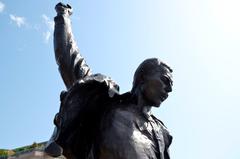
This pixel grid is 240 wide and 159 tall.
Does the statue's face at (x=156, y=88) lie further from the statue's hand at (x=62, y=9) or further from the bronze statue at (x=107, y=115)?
the statue's hand at (x=62, y=9)

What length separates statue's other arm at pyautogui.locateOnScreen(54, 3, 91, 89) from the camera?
13.6 feet

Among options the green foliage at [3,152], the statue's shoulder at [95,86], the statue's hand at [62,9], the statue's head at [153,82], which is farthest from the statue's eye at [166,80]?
the green foliage at [3,152]

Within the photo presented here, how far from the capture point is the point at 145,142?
11.8ft

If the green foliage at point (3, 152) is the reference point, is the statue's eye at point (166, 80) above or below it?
above

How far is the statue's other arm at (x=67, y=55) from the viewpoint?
4.14m

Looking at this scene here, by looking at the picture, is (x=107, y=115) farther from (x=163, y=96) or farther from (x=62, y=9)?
(x=62, y=9)

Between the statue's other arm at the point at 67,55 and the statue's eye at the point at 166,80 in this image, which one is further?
the statue's other arm at the point at 67,55

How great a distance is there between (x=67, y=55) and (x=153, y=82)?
805mm

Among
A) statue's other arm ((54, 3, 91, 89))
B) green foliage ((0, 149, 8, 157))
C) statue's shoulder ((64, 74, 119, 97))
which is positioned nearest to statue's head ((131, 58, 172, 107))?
statue's shoulder ((64, 74, 119, 97))

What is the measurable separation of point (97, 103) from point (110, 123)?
0.78 ft

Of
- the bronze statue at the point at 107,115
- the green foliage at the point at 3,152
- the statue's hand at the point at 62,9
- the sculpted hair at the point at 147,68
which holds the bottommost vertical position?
the green foliage at the point at 3,152

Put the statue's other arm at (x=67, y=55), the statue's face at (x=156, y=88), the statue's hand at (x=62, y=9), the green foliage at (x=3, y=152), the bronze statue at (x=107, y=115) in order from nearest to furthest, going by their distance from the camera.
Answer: the bronze statue at (x=107, y=115) → the statue's face at (x=156, y=88) → the statue's other arm at (x=67, y=55) → the statue's hand at (x=62, y=9) → the green foliage at (x=3, y=152)

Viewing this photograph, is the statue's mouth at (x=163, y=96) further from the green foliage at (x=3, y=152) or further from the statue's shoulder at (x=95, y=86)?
the green foliage at (x=3, y=152)

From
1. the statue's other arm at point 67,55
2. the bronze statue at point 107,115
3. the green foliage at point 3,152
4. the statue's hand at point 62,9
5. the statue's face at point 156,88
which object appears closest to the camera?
the bronze statue at point 107,115
